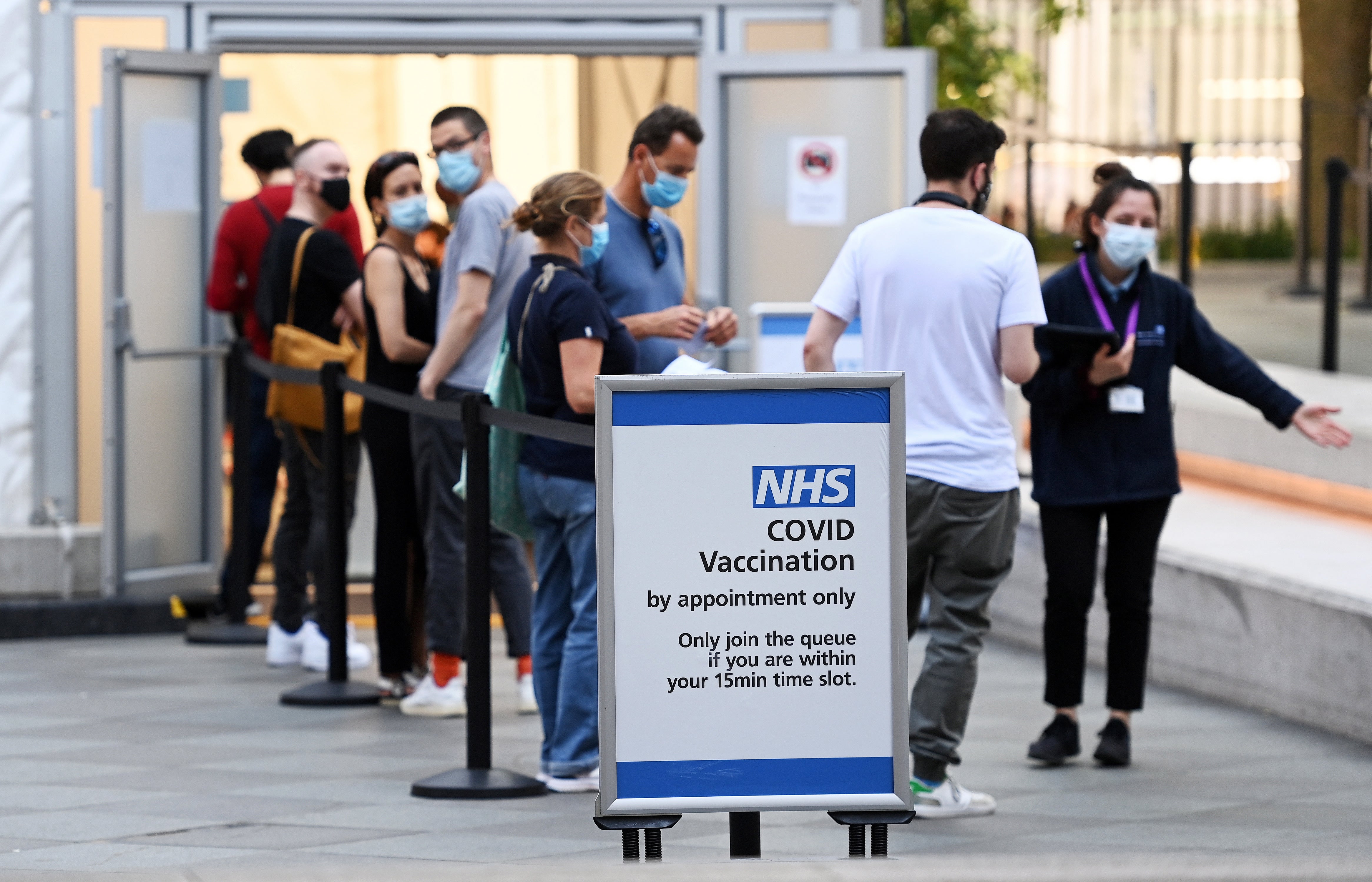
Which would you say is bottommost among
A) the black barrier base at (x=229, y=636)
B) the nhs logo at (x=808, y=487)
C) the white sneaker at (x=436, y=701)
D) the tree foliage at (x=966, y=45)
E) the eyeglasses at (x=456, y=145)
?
the black barrier base at (x=229, y=636)

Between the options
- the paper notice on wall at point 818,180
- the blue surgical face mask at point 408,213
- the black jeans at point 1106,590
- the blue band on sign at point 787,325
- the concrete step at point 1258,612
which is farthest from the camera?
the paper notice on wall at point 818,180

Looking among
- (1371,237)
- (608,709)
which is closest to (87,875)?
(608,709)

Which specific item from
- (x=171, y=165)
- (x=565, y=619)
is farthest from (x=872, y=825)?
(x=171, y=165)

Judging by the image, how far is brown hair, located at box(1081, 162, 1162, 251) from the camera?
20.5 feet

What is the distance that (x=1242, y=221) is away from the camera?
848 inches

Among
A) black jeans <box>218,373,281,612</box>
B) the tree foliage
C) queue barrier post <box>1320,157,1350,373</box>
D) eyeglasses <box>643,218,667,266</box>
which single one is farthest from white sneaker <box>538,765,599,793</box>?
the tree foliage

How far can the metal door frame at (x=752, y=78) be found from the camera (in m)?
8.77

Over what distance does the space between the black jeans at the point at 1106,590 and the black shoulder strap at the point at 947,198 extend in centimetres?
115

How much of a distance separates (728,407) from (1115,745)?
261 cm

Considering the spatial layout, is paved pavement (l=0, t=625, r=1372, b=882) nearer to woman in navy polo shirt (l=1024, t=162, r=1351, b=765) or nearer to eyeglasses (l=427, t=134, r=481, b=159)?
woman in navy polo shirt (l=1024, t=162, r=1351, b=765)

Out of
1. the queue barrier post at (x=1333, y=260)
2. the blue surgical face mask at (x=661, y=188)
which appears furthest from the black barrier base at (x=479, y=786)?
the queue barrier post at (x=1333, y=260)

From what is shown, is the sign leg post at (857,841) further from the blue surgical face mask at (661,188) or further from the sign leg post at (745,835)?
the blue surgical face mask at (661,188)

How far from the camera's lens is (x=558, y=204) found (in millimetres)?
5734

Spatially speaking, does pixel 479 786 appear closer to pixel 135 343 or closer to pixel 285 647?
pixel 285 647
